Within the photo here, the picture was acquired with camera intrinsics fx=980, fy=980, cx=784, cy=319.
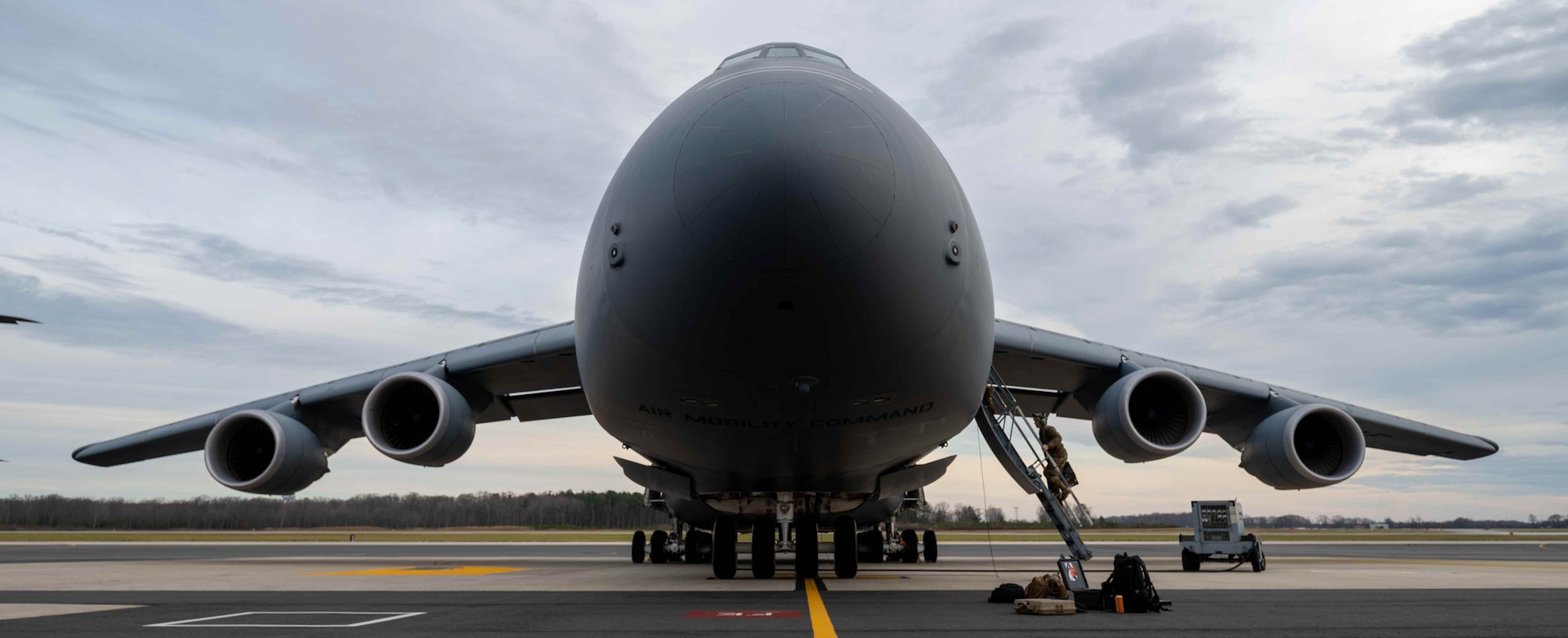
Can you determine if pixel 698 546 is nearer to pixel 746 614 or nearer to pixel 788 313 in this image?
pixel 746 614

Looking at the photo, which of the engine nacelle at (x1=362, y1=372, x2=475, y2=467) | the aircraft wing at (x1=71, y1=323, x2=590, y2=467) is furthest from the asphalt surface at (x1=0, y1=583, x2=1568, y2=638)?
the aircraft wing at (x1=71, y1=323, x2=590, y2=467)

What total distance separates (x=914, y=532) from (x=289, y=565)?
10.2 metres

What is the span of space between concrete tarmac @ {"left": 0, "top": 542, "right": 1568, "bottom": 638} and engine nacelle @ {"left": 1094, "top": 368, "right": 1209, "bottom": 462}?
1.46 meters

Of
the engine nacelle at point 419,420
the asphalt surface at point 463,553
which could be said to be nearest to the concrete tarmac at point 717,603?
the engine nacelle at point 419,420

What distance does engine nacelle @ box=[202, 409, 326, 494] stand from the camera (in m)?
12.0

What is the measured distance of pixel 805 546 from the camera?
1020 cm

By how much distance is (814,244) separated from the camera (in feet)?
16.8

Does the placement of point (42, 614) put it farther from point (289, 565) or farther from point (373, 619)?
point (289, 565)

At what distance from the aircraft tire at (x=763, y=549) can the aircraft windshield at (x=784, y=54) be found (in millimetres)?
4985

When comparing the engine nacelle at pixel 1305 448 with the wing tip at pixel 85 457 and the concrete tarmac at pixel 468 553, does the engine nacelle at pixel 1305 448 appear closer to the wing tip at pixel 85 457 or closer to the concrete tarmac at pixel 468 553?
the concrete tarmac at pixel 468 553

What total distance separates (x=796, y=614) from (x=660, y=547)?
35.4 feet

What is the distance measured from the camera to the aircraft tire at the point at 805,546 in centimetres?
1016

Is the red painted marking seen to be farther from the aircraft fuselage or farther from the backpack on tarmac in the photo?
the backpack on tarmac

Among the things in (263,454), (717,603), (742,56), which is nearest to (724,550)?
(717,603)
